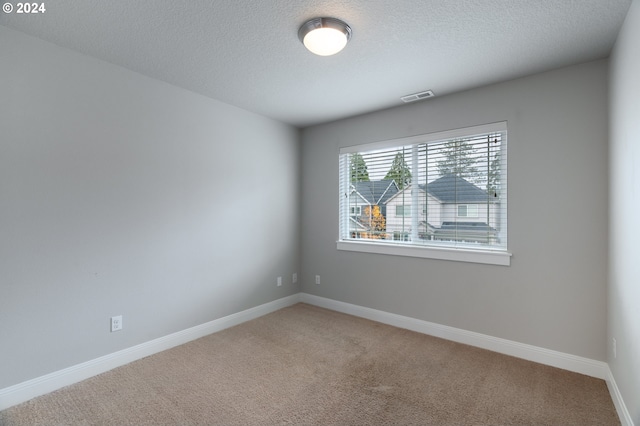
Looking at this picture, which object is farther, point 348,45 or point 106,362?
point 106,362

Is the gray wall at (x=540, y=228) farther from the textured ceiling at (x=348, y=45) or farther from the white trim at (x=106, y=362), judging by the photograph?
the white trim at (x=106, y=362)

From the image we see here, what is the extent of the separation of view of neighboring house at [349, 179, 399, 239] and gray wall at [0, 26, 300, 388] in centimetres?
128

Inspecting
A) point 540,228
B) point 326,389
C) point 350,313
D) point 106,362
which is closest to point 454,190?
point 540,228

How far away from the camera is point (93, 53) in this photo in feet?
Answer: 7.97

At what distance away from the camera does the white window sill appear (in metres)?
2.90

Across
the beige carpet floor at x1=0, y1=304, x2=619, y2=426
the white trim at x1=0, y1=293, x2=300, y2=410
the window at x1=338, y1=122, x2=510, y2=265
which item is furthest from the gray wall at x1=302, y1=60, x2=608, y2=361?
the white trim at x1=0, y1=293, x2=300, y2=410

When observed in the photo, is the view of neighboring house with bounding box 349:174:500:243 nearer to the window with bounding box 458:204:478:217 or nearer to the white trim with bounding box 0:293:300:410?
the window with bounding box 458:204:478:217

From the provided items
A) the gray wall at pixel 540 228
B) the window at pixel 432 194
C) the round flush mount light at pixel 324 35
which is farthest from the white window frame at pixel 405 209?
the round flush mount light at pixel 324 35

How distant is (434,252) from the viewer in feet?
10.7

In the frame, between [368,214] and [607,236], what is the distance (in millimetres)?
2241

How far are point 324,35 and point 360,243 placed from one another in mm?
2453

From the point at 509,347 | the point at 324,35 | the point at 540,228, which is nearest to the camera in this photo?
the point at 324,35

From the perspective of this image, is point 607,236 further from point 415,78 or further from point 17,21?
point 17,21

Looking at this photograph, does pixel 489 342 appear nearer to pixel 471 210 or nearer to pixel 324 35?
pixel 471 210
